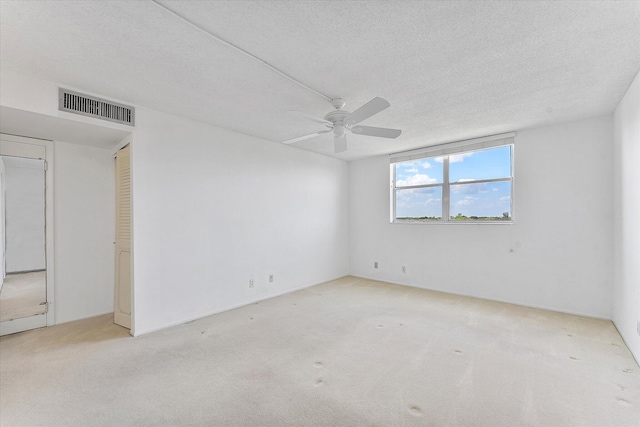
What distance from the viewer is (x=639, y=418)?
69.4 inches

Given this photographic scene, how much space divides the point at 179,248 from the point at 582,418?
3.93 metres

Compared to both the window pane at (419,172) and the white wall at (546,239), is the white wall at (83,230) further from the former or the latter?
the white wall at (546,239)

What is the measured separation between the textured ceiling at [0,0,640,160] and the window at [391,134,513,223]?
119 centimetres

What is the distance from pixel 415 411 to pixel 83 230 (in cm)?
434

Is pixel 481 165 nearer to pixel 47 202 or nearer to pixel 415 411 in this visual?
pixel 415 411

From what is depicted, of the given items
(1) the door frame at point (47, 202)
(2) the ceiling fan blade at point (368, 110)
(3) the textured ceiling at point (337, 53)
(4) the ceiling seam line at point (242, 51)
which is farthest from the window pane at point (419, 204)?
(1) the door frame at point (47, 202)

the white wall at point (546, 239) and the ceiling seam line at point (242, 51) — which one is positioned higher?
the ceiling seam line at point (242, 51)

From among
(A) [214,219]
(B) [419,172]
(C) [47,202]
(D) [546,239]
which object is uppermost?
(B) [419,172]

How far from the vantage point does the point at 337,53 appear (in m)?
2.10

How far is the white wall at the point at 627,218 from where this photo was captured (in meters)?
2.46

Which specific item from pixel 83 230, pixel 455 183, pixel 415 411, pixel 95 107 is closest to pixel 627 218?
pixel 455 183

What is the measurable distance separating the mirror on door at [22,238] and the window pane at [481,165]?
586 cm

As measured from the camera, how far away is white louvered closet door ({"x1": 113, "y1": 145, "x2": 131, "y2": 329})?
10.8ft

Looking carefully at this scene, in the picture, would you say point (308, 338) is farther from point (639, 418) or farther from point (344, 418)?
point (639, 418)
